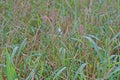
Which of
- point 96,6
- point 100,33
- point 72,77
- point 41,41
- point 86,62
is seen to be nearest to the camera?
point 72,77

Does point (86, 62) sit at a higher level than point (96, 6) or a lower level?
lower

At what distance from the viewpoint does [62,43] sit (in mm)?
1713

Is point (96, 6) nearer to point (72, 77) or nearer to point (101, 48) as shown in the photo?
point (101, 48)

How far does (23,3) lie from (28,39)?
661 millimetres

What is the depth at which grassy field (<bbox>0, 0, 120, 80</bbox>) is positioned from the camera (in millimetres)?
1531

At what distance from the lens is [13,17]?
6.93 ft

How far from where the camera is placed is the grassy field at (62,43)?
5.02ft

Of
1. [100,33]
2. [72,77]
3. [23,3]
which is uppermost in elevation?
[23,3]

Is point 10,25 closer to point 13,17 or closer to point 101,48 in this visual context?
point 13,17

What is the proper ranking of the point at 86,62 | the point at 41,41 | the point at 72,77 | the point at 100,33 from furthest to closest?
the point at 100,33 < the point at 41,41 < the point at 86,62 < the point at 72,77

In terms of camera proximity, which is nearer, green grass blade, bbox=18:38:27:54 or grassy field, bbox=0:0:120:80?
grassy field, bbox=0:0:120:80

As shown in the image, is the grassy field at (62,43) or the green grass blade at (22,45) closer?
the grassy field at (62,43)

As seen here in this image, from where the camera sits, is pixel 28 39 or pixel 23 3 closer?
pixel 28 39

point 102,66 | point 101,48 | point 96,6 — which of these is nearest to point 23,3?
point 96,6
